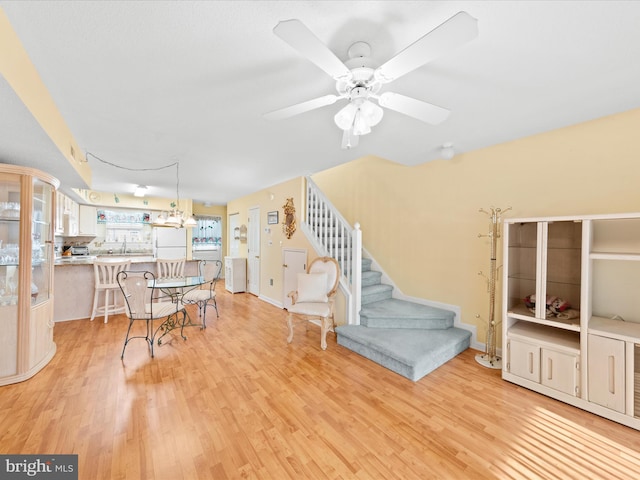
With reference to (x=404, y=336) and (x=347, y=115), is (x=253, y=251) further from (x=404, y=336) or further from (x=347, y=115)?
(x=347, y=115)

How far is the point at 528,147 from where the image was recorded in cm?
277

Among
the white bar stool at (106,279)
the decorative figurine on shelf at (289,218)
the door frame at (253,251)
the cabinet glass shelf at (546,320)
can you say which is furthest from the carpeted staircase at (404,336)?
the white bar stool at (106,279)

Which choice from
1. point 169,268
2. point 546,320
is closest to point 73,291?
point 169,268

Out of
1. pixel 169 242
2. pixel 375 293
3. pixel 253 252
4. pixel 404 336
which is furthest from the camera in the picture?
pixel 169 242

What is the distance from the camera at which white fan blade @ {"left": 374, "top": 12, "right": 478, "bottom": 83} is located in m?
0.96

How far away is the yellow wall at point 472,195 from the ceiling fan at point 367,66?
1.93 m

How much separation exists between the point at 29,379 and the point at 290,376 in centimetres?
250

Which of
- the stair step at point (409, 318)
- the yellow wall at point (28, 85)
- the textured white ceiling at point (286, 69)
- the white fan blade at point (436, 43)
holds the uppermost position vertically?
the textured white ceiling at point (286, 69)

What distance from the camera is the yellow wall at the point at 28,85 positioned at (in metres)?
1.31

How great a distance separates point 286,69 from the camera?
169cm

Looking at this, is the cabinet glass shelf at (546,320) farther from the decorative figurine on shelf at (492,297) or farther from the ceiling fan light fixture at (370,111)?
the ceiling fan light fixture at (370,111)

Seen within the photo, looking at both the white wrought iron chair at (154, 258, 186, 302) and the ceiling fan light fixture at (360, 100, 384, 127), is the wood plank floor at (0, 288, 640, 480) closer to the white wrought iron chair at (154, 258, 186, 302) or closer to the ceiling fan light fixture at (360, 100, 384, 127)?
the white wrought iron chair at (154, 258, 186, 302)

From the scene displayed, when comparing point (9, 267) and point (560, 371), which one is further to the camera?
point (9, 267)

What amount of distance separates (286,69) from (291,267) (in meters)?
3.57
